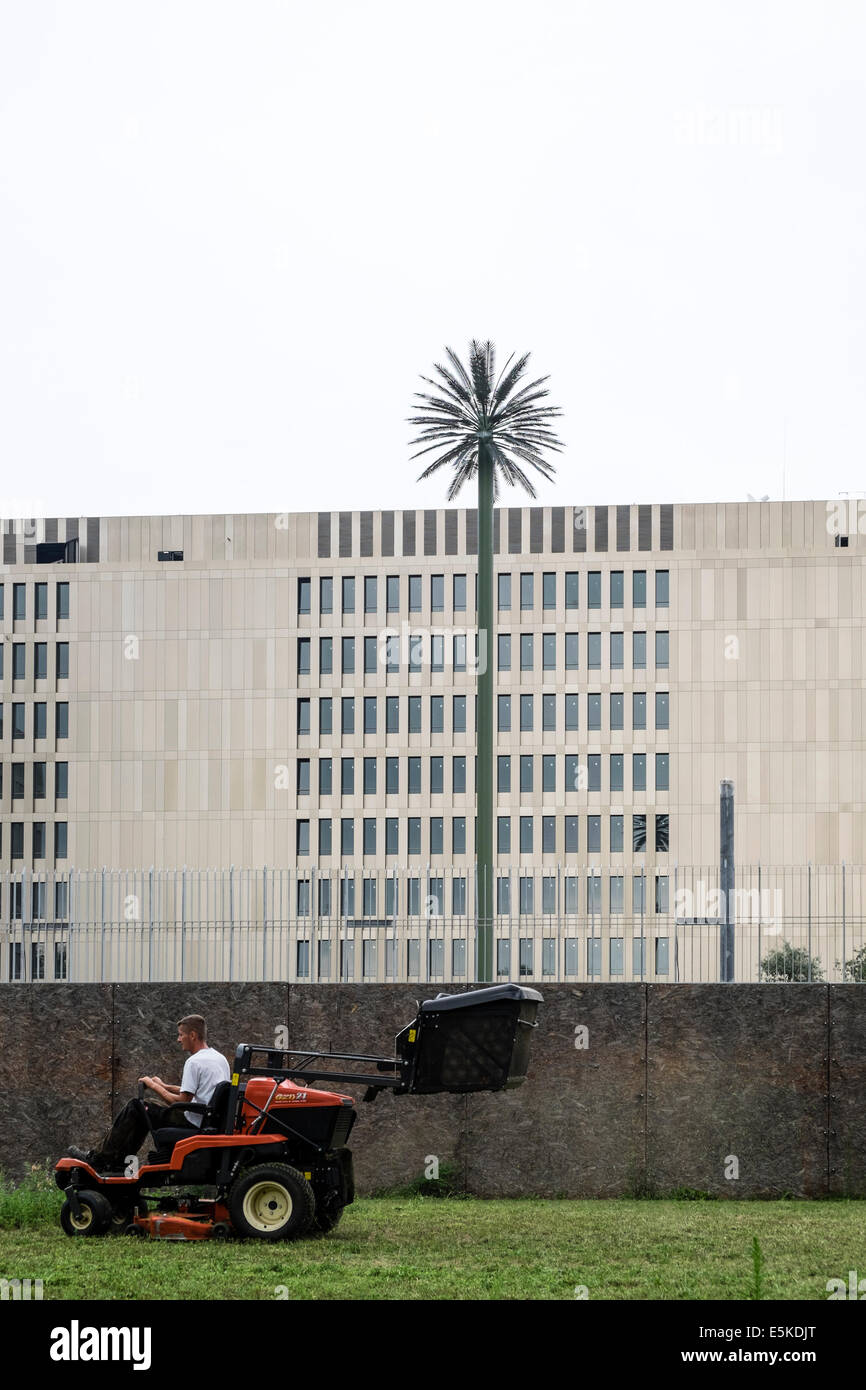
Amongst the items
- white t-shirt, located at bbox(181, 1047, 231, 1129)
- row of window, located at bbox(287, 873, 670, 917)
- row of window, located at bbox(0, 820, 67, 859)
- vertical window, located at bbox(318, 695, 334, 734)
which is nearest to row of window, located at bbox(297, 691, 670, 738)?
vertical window, located at bbox(318, 695, 334, 734)

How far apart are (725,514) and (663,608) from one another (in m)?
5.29

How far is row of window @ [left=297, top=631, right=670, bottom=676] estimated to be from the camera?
85625 mm

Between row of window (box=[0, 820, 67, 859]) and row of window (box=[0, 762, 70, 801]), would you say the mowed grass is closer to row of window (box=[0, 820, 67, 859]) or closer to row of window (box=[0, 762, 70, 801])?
row of window (box=[0, 820, 67, 859])

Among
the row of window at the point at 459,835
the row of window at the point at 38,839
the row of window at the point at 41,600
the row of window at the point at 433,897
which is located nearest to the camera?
the row of window at the point at 433,897

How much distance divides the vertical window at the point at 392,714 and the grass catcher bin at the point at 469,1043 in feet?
241

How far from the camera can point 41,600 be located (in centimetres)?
8838

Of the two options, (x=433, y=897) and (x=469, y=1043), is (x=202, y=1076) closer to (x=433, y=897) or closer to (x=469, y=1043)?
(x=469, y=1043)

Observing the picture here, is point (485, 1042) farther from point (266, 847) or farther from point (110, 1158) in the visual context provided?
point (266, 847)

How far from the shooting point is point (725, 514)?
8500cm

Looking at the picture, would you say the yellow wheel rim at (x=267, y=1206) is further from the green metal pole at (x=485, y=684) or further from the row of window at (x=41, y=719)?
the row of window at (x=41, y=719)

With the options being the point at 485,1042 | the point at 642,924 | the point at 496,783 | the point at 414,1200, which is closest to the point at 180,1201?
→ the point at 485,1042

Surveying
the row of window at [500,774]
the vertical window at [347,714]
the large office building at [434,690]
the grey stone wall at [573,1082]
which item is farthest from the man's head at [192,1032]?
the vertical window at [347,714]

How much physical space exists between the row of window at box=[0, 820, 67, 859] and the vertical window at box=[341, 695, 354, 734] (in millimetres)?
14119

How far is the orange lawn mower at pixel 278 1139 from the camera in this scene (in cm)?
1230
